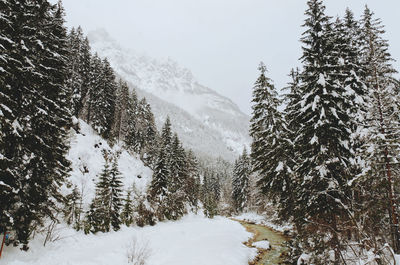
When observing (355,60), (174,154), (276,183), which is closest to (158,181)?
(174,154)

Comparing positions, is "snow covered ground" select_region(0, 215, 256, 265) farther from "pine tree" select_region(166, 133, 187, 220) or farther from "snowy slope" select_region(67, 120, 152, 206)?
"pine tree" select_region(166, 133, 187, 220)

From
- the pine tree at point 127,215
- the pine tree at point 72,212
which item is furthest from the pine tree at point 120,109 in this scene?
the pine tree at point 72,212

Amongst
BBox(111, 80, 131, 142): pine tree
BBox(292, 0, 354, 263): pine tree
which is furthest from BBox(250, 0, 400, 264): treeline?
BBox(111, 80, 131, 142): pine tree

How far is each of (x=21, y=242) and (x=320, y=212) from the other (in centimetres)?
1660

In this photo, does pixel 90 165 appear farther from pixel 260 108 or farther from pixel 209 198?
pixel 209 198

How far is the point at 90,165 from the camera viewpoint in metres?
30.1

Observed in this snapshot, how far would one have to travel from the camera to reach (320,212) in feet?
44.7

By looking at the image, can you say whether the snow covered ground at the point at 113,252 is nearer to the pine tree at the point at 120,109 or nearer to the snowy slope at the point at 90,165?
the snowy slope at the point at 90,165

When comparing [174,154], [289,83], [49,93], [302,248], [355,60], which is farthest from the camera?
[174,154]

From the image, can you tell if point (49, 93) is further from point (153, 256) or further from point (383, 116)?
point (383, 116)

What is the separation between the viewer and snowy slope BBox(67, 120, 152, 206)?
2441 cm

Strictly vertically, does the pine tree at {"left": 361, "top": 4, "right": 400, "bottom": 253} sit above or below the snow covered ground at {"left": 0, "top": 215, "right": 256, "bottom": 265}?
above

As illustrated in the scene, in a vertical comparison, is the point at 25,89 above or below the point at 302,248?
above

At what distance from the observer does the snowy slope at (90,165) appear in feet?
80.1
